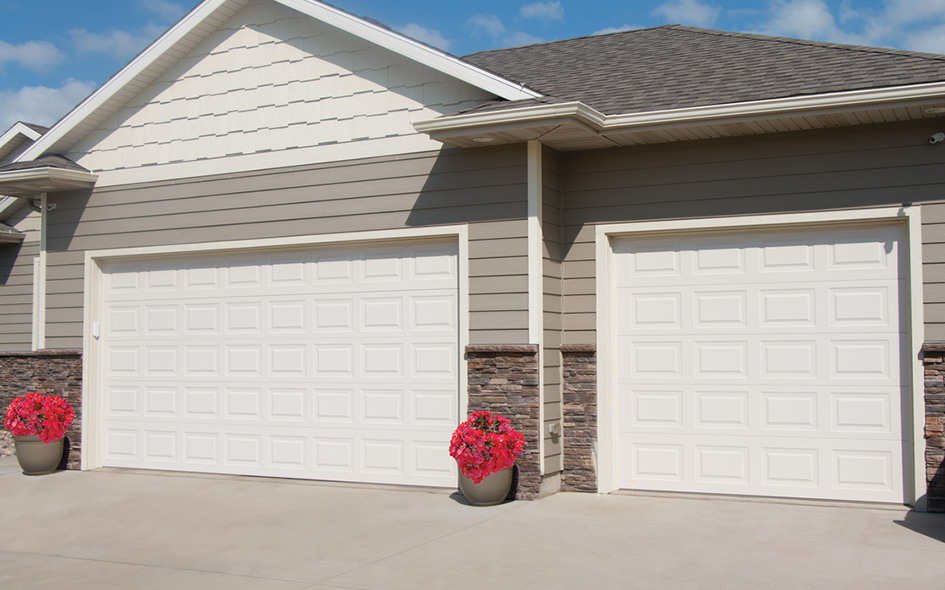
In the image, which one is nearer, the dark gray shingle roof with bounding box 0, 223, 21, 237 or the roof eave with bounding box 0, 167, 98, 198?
the roof eave with bounding box 0, 167, 98, 198

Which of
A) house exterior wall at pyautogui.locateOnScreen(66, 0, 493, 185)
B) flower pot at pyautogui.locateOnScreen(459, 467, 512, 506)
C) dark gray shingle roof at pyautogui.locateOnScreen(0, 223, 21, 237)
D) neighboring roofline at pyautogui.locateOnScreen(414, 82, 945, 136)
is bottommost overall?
flower pot at pyautogui.locateOnScreen(459, 467, 512, 506)

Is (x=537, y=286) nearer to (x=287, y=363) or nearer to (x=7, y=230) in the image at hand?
(x=287, y=363)

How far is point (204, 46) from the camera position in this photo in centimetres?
1056

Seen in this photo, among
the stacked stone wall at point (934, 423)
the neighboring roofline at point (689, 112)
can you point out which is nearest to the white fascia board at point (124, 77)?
the neighboring roofline at point (689, 112)

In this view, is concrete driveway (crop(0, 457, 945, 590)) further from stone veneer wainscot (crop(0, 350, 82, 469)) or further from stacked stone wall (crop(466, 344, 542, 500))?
stone veneer wainscot (crop(0, 350, 82, 469))

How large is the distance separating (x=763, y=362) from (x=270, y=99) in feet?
19.2

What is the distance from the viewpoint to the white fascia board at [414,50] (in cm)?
863

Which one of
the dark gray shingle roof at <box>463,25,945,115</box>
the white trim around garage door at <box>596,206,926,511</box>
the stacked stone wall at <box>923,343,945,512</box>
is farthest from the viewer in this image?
the dark gray shingle roof at <box>463,25,945,115</box>

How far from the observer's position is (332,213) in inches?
379

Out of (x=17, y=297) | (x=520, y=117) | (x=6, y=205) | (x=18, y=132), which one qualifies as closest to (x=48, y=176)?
(x=6, y=205)

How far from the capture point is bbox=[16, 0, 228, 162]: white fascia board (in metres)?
10.3

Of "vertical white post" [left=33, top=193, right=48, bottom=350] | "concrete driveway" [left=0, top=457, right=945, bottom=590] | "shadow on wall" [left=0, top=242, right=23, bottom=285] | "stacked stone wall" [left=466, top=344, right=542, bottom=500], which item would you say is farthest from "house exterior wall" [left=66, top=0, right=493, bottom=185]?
"concrete driveway" [left=0, top=457, right=945, bottom=590]

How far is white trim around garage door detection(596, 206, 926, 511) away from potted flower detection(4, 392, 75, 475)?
6.17 metres

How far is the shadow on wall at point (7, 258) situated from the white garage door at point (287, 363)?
11.1ft
